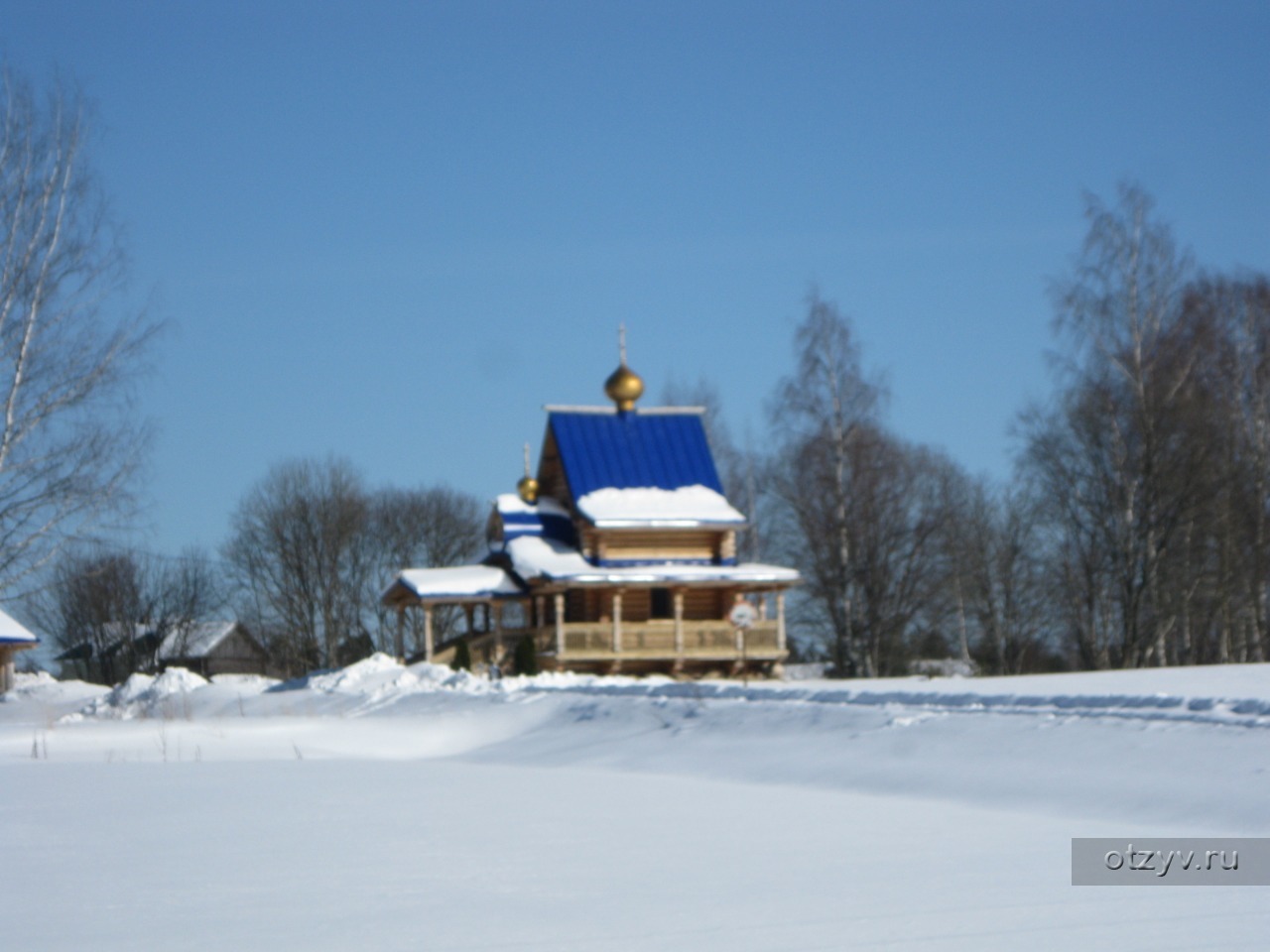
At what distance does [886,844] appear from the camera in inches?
348

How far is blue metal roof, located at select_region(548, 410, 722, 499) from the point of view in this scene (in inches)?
1554

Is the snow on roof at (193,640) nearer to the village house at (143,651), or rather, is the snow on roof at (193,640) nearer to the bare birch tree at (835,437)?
the village house at (143,651)

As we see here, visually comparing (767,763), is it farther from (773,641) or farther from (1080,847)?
(773,641)

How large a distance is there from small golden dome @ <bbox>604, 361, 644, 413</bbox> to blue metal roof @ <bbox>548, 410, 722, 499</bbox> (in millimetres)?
330

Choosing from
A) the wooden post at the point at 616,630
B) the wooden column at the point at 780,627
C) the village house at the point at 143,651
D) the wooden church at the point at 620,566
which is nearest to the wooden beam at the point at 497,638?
the wooden church at the point at 620,566

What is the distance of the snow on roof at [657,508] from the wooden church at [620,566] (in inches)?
1.6

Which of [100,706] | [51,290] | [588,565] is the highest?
[51,290]

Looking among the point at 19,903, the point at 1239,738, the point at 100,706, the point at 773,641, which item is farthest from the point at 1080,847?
the point at 773,641

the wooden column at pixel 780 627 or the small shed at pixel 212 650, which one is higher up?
the wooden column at pixel 780 627

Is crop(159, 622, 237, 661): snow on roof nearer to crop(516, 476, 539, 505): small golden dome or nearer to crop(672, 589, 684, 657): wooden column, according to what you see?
crop(516, 476, 539, 505): small golden dome

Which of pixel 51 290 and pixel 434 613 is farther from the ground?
pixel 51 290

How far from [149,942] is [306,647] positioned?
51.4m

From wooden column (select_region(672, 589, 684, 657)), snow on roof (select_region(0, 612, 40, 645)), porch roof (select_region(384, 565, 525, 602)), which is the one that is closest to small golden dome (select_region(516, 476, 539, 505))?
porch roof (select_region(384, 565, 525, 602))

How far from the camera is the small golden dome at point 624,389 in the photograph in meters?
41.2
